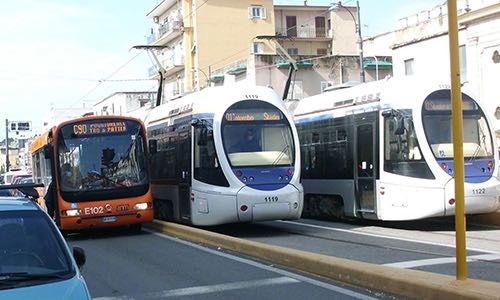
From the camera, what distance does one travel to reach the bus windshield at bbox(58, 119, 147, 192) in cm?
1582

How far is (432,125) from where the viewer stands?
14625 millimetres

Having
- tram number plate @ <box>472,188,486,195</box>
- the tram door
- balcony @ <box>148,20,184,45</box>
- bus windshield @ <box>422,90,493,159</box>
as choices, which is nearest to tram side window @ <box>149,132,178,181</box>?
the tram door

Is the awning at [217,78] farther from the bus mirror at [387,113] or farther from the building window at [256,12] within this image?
the bus mirror at [387,113]

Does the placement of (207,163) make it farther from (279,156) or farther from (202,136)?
(279,156)

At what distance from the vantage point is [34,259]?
543 centimetres

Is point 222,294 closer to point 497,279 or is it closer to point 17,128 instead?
point 497,279

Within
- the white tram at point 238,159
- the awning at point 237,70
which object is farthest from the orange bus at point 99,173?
the awning at point 237,70

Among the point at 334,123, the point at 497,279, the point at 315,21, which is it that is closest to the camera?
the point at 497,279

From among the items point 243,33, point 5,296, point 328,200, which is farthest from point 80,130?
point 243,33

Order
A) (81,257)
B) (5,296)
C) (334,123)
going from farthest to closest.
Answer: (334,123), (81,257), (5,296)

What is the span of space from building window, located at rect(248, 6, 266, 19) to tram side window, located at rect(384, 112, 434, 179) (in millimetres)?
48874

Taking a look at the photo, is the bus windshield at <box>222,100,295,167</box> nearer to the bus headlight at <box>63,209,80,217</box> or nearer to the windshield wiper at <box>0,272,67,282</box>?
the bus headlight at <box>63,209,80,217</box>

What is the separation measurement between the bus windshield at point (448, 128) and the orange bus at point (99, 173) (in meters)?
6.87

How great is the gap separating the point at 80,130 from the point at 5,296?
11.8m
